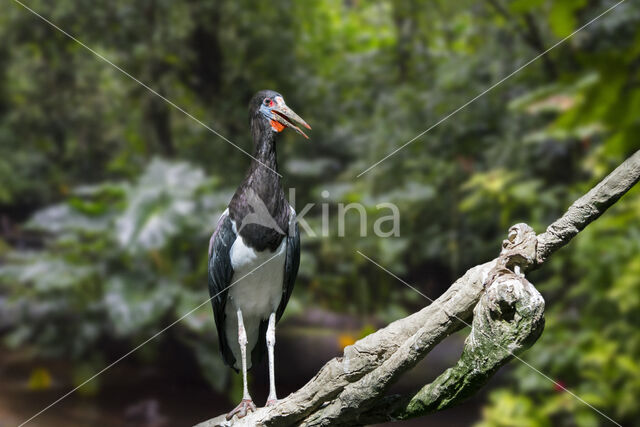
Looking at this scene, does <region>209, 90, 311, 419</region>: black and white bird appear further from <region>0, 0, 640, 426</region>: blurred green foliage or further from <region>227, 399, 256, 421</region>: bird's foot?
<region>0, 0, 640, 426</region>: blurred green foliage

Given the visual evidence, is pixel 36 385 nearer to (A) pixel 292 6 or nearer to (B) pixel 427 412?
(A) pixel 292 6

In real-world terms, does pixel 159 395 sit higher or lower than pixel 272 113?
higher

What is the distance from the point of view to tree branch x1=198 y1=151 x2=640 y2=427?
2.58 feet

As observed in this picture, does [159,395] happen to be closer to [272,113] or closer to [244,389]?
[244,389]

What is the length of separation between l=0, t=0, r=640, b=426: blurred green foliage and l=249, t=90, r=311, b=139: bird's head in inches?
70.9

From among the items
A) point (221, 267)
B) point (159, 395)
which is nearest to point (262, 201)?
point (221, 267)

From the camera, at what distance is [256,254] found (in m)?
1.03

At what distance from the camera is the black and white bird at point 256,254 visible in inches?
35.0

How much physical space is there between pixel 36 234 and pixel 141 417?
117 cm

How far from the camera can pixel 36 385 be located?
3.22m

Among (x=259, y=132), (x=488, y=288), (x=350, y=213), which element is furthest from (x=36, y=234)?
(x=488, y=288)

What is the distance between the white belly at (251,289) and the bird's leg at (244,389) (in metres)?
0.03

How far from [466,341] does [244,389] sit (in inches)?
16.6

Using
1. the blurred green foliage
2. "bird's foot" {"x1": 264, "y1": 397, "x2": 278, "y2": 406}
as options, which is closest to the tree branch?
"bird's foot" {"x1": 264, "y1": 397, "x2": 278, "y2": 406}
